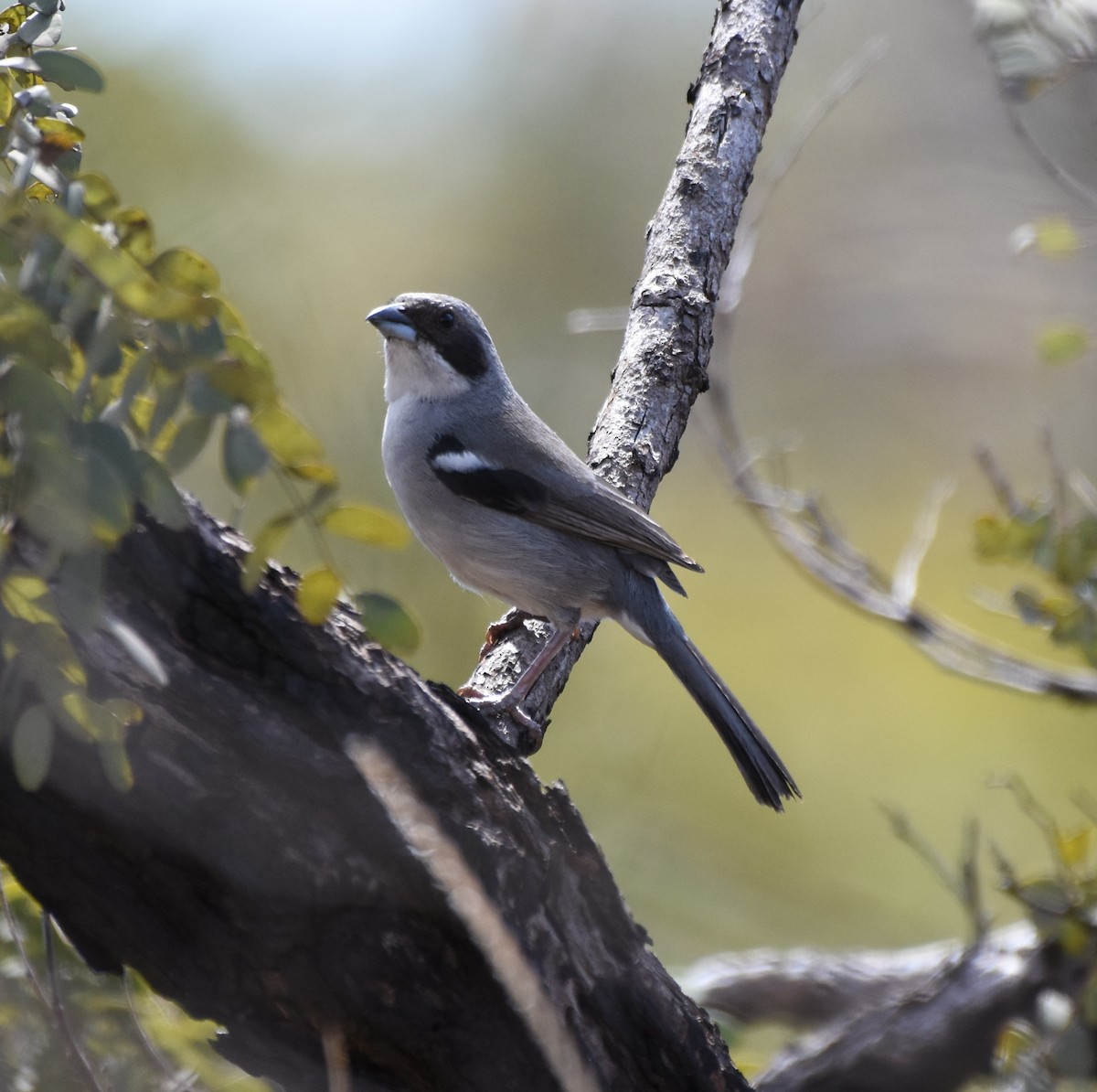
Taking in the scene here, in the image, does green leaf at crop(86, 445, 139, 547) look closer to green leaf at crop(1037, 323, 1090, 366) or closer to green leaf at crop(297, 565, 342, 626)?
green leaf at crop(297, 565, 342, 626)

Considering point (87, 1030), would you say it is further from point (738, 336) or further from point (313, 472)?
point (738, 336)

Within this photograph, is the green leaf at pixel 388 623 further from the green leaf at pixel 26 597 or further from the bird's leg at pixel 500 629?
the bird's leg at pixel 500 629

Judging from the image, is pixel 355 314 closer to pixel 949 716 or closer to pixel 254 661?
pixel 949 716

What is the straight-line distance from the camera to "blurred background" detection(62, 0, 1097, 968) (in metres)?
7.68

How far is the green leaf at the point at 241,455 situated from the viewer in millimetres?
1620

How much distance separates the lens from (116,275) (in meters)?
1.57

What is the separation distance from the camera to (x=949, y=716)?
9.92 meters

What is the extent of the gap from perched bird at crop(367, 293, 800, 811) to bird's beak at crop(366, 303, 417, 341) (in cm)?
31

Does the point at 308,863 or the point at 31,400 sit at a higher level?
the point at 31,400

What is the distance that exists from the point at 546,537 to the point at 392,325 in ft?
3.64

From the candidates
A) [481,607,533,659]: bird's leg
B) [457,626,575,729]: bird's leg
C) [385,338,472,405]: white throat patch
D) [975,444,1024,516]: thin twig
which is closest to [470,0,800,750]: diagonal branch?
[481,607,533,659]: bird's leg

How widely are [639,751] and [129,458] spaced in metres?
6.58

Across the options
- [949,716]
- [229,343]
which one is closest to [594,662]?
[949,716]

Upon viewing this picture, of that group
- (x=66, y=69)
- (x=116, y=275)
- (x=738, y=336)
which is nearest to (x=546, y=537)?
(x=66, y=69)
